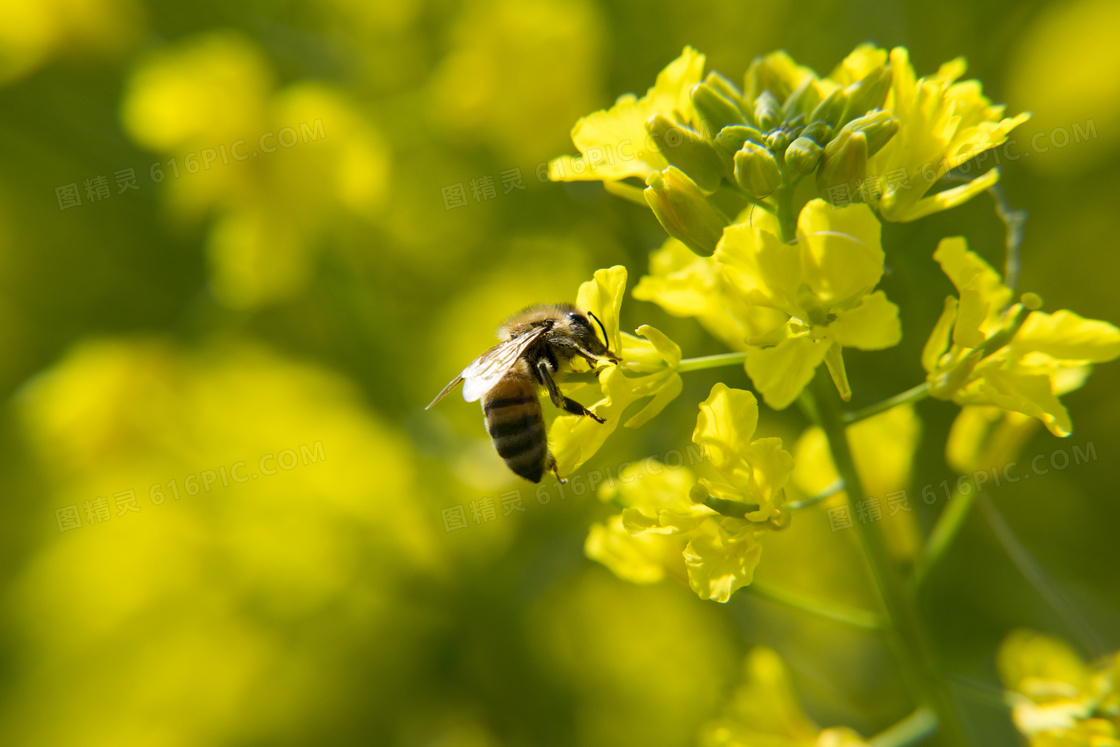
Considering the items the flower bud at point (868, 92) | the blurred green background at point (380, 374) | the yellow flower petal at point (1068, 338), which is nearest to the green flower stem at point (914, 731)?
the yellow flower petal at point (1068, 338)

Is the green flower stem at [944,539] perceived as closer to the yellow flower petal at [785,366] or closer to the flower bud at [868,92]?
the yellow flower petal at [785,366]

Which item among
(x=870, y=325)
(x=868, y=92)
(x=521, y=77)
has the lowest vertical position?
(x=870, y=325)

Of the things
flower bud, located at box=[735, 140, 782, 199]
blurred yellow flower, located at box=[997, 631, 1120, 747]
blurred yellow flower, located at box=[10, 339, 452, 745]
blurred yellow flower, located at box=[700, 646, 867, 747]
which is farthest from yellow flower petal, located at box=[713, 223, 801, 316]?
blurred yellow flower, located at box=[10, 339, 452, 745]

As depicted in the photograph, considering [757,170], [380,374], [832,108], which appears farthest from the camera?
[380,374]

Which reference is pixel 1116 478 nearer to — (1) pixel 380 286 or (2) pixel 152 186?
(1) pixel 380 286

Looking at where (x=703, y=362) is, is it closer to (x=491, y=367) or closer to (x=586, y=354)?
(x=586, y=354)

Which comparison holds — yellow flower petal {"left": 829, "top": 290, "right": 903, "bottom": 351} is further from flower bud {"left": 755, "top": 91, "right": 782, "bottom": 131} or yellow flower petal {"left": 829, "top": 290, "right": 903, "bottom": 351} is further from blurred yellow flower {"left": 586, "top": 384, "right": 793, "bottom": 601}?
flower bud {"left": 755, "top": 91, "right": 782, "bottom": 131}

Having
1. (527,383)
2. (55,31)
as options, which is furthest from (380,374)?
(55,31)
